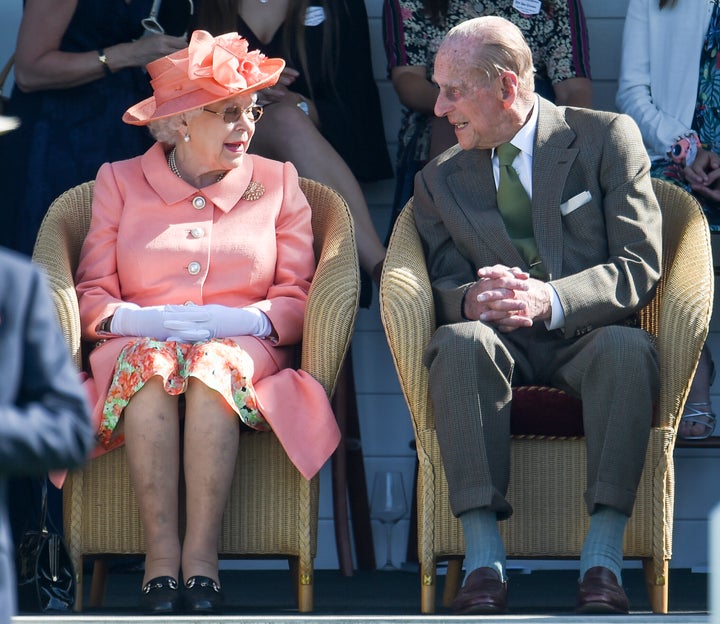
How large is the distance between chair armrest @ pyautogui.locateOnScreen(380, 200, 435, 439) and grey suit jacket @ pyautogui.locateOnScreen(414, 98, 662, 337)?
71 millimetres

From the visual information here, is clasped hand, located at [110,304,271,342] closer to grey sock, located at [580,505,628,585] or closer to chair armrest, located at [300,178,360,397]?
chair armrest, located at [300,178,360,397]

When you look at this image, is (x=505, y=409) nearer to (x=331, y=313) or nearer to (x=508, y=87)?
(x=331, y=313)

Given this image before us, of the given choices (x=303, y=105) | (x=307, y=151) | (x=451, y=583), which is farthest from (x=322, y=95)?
(x=451, y=583)

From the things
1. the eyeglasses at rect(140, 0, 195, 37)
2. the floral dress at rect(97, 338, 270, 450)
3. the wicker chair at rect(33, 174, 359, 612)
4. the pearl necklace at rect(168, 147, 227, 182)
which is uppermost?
the eyeglasses at rect(140, 0, 195, 37)

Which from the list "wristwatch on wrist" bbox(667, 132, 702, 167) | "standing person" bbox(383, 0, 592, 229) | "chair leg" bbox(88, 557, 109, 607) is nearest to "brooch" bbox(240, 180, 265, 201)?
"standing person" bbox(383, 0, 592, 229)

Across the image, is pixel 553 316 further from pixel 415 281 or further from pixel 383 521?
pixel 383 521

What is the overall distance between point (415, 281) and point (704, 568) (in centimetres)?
172

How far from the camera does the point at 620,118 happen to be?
12.6 feet

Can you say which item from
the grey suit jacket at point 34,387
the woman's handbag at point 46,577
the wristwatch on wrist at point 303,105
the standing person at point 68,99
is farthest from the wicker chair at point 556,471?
the grey suit jacket at point 34,387

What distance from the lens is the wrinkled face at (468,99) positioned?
3797 millimetres

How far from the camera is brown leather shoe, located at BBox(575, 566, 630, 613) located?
3205mm

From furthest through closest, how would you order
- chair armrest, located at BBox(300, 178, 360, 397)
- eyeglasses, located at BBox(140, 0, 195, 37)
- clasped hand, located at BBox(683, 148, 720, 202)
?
eyeglasses, located at BBox(140, 0, 195, 37) < clasped hand, located at BBox(683, 148, 720, 202) < chair armrest, located at BBox(300, 178, 360, 397)

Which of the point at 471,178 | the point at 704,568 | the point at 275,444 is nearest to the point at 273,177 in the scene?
the point at 471,178


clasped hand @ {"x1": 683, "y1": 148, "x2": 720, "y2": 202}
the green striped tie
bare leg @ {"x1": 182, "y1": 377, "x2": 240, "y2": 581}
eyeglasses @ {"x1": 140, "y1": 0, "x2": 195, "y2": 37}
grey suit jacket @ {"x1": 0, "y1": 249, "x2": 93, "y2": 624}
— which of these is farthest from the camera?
eyeglasses @ {"x1": 140, "y1": 0, "x2": 195, "y2": 37}
